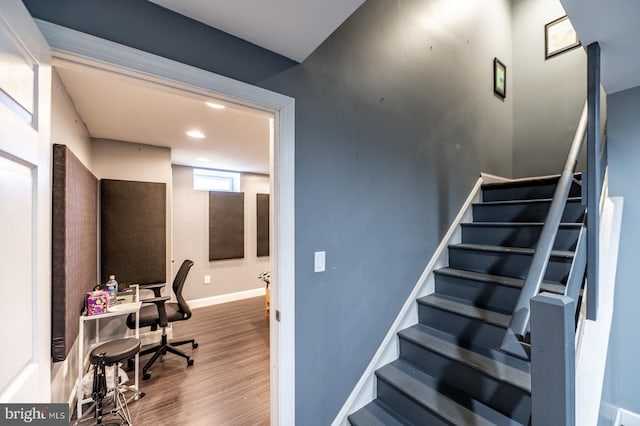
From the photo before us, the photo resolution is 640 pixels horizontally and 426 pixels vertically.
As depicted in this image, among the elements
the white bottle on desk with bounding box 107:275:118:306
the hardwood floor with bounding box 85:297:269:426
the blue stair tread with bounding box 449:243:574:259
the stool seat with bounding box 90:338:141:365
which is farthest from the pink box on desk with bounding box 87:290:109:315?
the blue stair tread with bounding box 449:243:574:259

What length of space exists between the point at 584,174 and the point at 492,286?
0.87m

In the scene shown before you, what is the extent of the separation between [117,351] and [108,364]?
0.09 metres

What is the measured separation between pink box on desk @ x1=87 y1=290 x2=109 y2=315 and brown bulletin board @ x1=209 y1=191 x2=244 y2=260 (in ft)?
8.05

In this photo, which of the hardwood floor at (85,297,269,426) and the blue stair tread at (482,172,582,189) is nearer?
the hardwood floor at (85,297,269,426)

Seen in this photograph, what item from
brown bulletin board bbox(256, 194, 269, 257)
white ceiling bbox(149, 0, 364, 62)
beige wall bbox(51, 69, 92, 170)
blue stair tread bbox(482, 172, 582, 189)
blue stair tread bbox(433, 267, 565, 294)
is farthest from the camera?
brown bulletin board bbox(256, 194, 269, 257)

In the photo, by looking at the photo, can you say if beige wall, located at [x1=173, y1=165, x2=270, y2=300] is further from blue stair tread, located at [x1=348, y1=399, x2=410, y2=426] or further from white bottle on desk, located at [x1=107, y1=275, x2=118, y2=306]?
blue stair tread, located at [x1=348, y1=399, x2=410, y2=426]

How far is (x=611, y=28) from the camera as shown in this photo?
55.8 inches

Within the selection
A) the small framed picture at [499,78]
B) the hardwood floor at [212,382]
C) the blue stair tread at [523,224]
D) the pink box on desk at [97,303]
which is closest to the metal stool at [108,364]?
the hardwood floor at [212,382]

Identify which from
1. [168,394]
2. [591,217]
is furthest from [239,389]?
[591,217]

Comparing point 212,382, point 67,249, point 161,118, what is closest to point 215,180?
point 161,118

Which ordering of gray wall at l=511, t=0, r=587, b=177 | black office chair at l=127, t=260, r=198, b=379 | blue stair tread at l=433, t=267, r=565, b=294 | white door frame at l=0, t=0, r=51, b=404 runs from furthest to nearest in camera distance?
gray wall at l=511, t=0, r=587, b=177, black office chair at l=127, t=260, r=198, b=379, blue stair tread at l=433, t=267, r=565, b=294, white door frame at l=0, t=0, r=51, b=404

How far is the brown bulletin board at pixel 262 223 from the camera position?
526 cm

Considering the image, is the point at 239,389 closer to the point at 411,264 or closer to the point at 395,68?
the point at 411,264

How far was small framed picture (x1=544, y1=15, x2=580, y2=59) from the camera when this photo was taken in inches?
116
